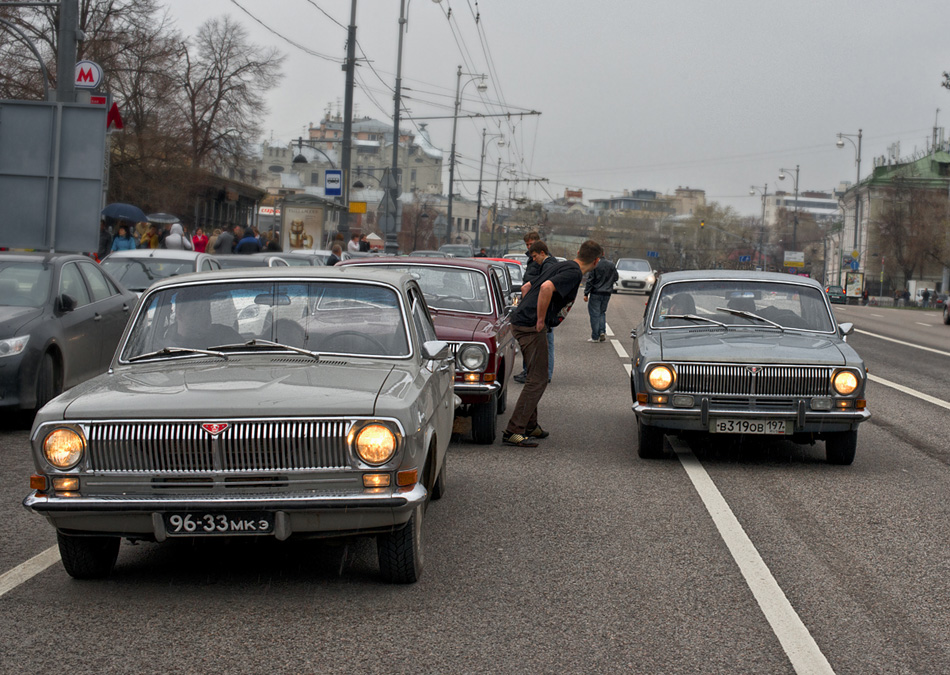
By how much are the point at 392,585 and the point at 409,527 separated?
354 millimetres

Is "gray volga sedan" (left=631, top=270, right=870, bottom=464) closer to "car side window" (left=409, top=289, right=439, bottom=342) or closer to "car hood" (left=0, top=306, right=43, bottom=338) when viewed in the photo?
"car side window" (left=409, top=289, right=439, bottom=342)

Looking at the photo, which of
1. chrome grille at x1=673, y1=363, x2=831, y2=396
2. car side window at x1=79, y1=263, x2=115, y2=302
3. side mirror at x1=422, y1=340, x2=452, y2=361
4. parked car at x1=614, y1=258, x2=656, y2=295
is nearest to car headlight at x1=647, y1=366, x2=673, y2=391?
chrome grille at x1=673, y1=363, x2=831, y2=396

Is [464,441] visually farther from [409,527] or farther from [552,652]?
[552,652]

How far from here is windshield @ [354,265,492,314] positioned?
11.5m

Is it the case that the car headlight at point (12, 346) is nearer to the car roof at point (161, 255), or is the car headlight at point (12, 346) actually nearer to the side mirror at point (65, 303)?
the side mirror at point (65, 303)

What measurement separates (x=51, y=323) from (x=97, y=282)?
1666 mm

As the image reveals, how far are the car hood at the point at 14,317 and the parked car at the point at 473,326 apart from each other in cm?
287

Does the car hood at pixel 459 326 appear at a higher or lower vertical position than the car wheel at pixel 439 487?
higher

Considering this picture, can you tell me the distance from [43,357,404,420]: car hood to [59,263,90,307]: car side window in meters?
6.17

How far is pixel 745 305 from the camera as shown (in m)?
10.4

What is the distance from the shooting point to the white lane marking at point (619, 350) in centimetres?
1997

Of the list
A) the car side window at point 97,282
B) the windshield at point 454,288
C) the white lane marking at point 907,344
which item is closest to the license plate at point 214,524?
the windshield at point 454,288

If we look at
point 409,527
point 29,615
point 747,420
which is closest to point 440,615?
point 409,527

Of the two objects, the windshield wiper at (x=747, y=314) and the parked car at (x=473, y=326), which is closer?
the parked car at (x=473, y=326)
